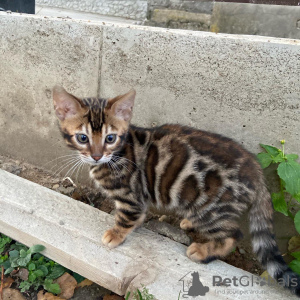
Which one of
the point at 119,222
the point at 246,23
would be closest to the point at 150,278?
the point at 119,222

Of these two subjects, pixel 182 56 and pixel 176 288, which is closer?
pixel 176 288

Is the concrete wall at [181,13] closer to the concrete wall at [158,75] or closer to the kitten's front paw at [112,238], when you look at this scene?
the concrete wall at [158,75]

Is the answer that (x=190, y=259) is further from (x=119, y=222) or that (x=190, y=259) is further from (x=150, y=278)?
(x=119, y=222)

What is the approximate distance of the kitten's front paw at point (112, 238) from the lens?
2.02 metres

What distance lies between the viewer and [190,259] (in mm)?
1984

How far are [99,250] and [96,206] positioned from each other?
936 mm

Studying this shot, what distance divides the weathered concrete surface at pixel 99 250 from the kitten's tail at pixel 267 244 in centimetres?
Result: 13

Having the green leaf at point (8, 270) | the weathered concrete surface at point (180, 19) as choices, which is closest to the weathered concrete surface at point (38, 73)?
the green leaf at point (8, 270)

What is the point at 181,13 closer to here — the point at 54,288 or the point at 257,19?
the point at 257,19

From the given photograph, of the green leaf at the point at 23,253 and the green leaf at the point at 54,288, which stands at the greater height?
the green leaf at the point at 23,253

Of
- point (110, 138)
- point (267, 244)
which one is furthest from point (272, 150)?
point (110, 138)

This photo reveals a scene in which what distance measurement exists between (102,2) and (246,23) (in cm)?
479

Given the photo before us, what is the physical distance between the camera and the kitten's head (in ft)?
6.14

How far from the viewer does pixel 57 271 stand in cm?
206
